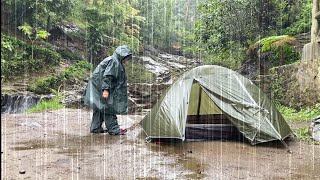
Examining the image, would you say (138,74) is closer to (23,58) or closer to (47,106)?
(23,58)

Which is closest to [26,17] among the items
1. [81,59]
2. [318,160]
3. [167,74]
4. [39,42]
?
[39,42]

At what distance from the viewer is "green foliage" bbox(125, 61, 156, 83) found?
22034mm

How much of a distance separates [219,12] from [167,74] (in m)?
8.70

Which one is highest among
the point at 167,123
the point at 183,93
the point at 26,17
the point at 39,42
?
the point at 26,17

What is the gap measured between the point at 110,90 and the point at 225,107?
2.12m

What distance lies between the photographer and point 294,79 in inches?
403

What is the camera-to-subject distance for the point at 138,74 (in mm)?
23125

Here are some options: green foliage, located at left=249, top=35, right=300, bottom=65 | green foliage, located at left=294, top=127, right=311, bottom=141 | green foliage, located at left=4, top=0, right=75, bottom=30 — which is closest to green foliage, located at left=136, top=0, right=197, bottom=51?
green foliage, located at left=4, top=0, right=75, bottom=30

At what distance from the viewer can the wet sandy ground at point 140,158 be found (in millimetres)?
3771

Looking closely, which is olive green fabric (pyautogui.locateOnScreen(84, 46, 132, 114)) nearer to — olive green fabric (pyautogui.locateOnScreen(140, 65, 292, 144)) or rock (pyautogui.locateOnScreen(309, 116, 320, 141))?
olive green fabric (pyautogui.locateOnScreen(140, 65, 292, 144))

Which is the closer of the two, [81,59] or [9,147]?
[9,147]

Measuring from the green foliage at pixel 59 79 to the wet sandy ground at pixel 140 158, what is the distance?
961cm

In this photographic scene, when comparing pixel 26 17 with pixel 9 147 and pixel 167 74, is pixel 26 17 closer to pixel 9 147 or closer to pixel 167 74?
pixel 167 74

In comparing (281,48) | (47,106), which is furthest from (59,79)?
(281,48)
